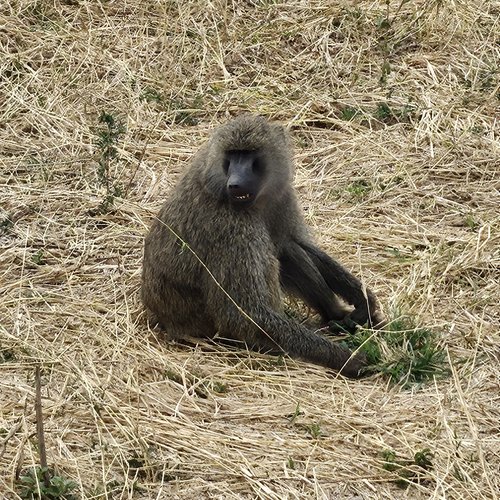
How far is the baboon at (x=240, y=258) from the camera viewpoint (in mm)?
5543

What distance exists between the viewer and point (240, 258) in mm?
5559

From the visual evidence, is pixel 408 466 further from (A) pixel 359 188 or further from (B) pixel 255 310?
(A) pixel 359 188

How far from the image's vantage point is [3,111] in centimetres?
804

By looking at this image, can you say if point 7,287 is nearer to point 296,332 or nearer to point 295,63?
point 296,332

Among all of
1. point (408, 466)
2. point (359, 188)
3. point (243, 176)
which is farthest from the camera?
point (359, 188)

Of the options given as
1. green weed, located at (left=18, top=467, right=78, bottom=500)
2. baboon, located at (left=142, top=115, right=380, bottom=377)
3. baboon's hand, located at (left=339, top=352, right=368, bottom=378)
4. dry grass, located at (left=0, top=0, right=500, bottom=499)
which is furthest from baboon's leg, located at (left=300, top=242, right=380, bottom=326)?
green weed, located at (left=18, top=467, right=78, bottom=500)

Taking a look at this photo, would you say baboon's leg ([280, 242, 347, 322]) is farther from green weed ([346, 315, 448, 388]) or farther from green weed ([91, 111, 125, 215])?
green weed ([91, 111, 125, 215])


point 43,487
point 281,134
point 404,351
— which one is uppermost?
point 281,134

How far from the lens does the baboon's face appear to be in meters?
5.50

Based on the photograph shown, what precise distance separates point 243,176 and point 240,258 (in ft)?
1.26

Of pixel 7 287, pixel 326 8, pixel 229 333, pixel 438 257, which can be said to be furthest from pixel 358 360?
pixel 326 8

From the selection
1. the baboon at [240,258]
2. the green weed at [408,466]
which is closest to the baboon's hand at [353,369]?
the baboon at [240,258]

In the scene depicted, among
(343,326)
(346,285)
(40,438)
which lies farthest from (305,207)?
(40,438)

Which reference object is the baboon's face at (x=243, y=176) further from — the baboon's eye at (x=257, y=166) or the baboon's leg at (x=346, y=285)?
the baboon's leg at (x=346, y=285)
